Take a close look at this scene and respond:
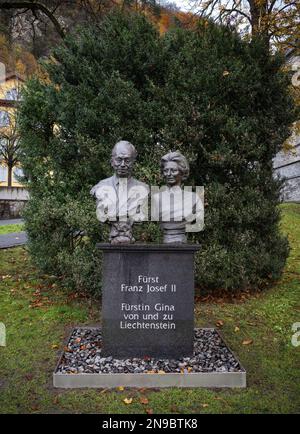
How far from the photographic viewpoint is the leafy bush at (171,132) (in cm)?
670

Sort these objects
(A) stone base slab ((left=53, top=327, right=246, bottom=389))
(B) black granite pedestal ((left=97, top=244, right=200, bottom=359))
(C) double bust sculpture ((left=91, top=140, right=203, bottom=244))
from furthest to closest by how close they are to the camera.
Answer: (C) double bust sculpture ((left=91, top=140, right=203, bottom=244)) → (B) black granite pedestal ((left=97, top=244, right=200, bottom=359)) → (A) stone base slab ((left=53, top=327, right=246, bottom=389))

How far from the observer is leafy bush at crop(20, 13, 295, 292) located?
670 centimetres

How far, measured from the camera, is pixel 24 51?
51.0 ft

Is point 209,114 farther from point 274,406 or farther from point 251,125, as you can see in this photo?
point 274,406

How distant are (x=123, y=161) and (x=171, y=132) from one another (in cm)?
209

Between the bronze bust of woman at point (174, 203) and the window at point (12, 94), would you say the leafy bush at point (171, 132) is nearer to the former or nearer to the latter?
the bronze bust of woman at point (174, 203)

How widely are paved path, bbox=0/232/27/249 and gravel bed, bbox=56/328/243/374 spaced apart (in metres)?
7.04

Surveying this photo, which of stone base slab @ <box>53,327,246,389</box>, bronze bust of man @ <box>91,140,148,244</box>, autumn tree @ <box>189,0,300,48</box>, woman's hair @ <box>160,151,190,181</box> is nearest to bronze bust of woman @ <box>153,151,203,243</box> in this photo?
woman's hair @ <box>160,151,190,181</box>

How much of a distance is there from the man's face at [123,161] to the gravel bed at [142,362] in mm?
2265

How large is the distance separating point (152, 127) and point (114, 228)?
2.59 metres

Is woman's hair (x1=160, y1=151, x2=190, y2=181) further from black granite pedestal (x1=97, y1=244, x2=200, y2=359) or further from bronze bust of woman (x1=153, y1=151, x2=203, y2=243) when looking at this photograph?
black granite pedestal (x1=97, y1=244, x2=200, y2=359)

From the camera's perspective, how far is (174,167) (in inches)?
195

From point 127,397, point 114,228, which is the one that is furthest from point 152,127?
point 127,397

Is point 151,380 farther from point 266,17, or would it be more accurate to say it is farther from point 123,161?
point 266,17
